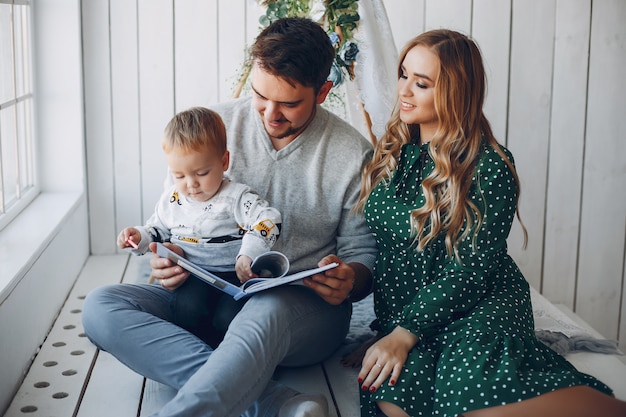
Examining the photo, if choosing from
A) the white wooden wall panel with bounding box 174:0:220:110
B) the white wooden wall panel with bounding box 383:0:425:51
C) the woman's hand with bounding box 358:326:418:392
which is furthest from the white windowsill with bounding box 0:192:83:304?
the white wooden wall panel with bounding box 383:0:425:51

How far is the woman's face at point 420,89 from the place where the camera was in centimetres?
194

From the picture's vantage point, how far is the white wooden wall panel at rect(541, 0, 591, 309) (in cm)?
311

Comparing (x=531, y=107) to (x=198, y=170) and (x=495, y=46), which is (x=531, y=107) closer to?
(x=495, y=46)

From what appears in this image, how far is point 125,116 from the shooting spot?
310 centimetres

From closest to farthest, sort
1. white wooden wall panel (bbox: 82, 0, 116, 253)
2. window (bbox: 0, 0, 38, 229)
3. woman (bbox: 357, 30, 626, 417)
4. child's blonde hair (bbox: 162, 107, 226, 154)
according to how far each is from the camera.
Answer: woman (bbox: 357, 30, 626, 417) < child's blonde hair (bbox: 162, 107, 226, 154) < window (bbox: 0, 0, 38, 229) < white wooden wall panel (bbox: 82, 0, 116, 253)

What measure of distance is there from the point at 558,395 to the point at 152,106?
1.98 meters

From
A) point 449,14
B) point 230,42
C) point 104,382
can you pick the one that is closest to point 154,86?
point 230,42

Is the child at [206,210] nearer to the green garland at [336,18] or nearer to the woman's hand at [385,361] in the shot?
the woman's hand at [385,361]

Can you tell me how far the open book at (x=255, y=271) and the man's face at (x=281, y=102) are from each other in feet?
1.22

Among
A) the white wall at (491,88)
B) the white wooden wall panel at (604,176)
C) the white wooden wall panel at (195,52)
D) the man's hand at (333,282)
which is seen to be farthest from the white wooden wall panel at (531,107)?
the man's hand at (333,282)

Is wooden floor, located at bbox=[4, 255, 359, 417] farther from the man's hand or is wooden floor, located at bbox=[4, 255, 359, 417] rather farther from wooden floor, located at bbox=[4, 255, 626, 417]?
the man's hand

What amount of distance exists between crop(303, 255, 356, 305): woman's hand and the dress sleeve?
0.50 ft

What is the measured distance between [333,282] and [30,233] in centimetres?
99

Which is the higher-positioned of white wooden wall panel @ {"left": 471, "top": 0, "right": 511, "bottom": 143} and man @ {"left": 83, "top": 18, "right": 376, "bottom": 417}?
white wooden wall panel @ {"left": 471, "top": 0, "right": 511, "bottom": 143}
